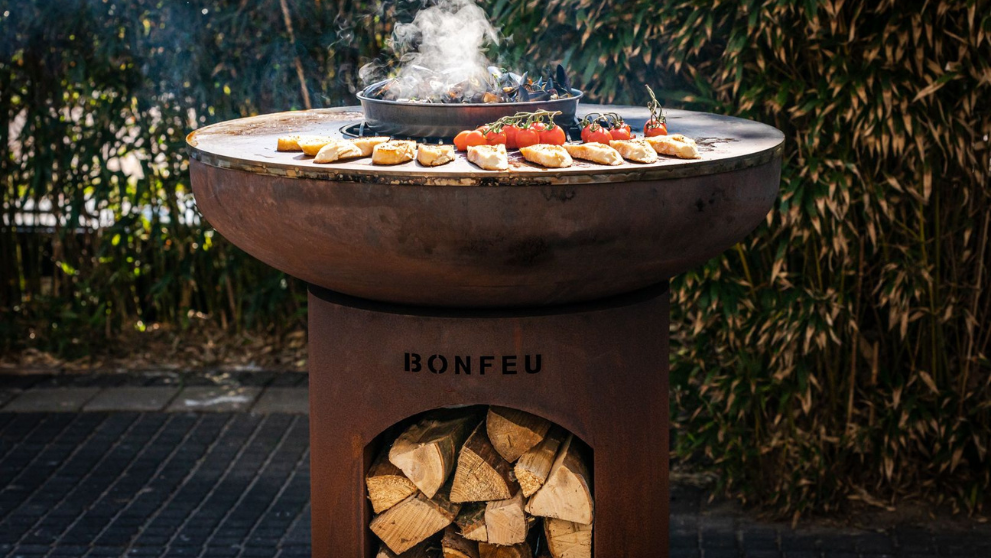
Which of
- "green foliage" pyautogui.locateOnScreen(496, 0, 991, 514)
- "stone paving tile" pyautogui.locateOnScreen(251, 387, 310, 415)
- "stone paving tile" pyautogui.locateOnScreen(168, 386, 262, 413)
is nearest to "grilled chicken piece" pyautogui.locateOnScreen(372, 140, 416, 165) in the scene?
"green foliage" pyautogui.locateOnScreen(496, 0, 991, 514)

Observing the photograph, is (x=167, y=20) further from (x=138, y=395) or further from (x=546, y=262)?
(x=546, y=262)

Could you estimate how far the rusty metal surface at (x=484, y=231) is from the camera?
2178mm

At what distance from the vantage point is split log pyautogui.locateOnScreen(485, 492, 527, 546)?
2732 mm

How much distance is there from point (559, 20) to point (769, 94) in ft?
2.39

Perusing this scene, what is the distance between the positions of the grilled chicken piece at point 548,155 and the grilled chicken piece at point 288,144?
0.51 meters

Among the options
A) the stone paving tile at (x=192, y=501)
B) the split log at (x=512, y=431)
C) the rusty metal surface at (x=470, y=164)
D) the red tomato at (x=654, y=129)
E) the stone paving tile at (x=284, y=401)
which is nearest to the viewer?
the rusty metal surface at (x=470, y=164)

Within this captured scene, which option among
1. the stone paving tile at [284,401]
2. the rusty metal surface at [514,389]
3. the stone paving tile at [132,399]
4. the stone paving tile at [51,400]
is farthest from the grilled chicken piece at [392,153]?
the stone paving tile at [51,400]

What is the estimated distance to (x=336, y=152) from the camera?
2.30 metres

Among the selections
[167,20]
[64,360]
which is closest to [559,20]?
[167,20]

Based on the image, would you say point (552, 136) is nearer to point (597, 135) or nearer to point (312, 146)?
point (597, 135)

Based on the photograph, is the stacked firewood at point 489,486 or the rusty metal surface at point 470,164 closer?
the rusty metal surface at point 470,164

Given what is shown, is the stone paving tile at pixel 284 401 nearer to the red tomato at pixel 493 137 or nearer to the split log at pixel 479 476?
the split log at pixel 479 476

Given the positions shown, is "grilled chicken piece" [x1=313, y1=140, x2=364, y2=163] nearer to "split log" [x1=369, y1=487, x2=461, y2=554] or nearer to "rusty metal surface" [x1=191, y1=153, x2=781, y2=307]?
"rusty metal surface" [x1=191, y1=153, x2=781, y2=307]

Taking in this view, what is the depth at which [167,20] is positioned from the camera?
16.0 feet
